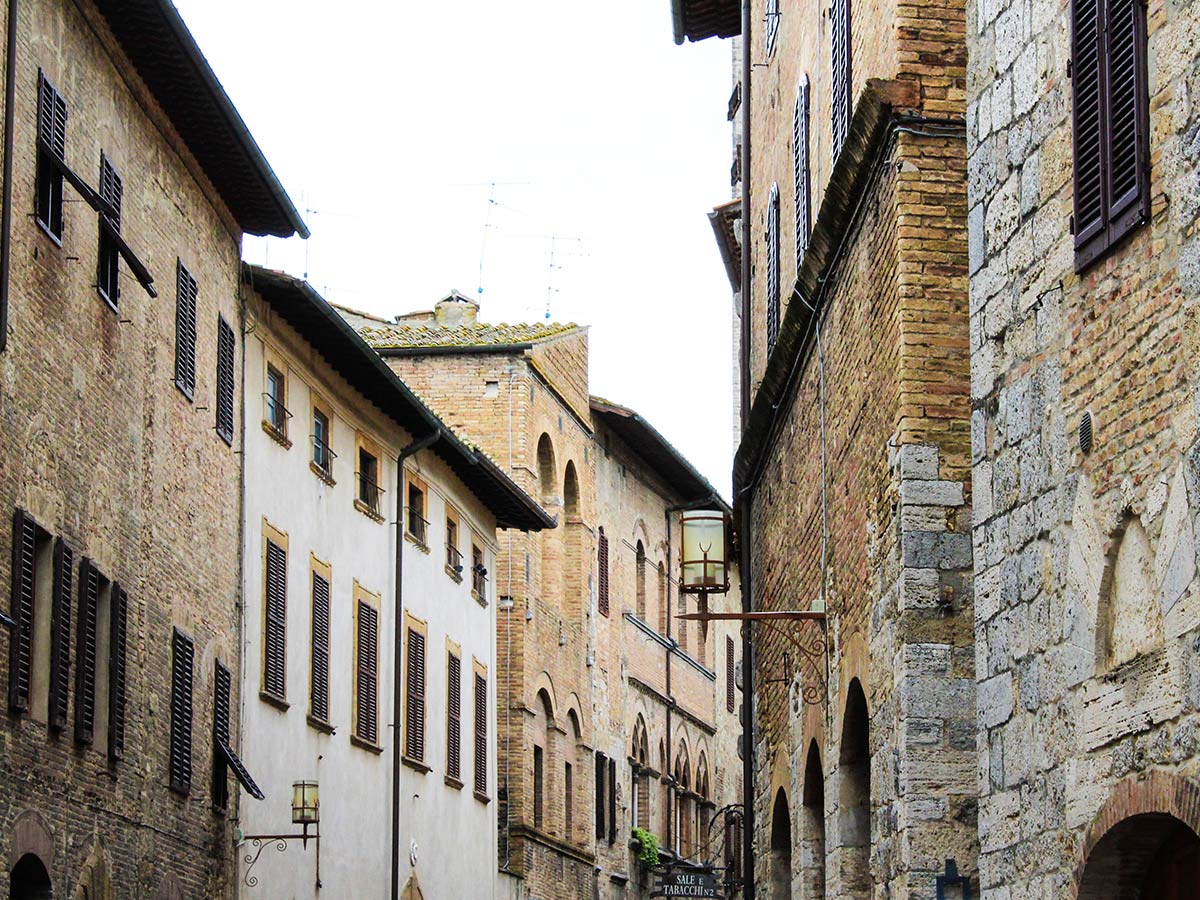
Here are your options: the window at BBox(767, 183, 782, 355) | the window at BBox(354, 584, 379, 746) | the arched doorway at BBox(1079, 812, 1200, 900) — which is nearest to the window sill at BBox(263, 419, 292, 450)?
the window at BBox(354, 584, 379, 746)

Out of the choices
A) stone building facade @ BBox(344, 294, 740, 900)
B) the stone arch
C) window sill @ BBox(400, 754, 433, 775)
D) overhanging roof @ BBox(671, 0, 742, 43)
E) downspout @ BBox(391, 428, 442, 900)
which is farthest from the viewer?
stone building facade @ BBox(344, 294, 740, 900)

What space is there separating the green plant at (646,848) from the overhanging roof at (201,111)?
19.8 meters

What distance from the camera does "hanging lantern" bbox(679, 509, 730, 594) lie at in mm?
16016

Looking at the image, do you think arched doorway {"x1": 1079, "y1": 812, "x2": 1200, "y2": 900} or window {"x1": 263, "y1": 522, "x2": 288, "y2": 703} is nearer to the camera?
arched doorway {"x1": 1079, "y1": 812, "x2": 1200, "y2": 900}

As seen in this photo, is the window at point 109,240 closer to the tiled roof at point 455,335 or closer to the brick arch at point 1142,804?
the brick arch at point 1142,804

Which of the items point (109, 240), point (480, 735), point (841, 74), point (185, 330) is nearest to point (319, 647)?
point (185, 330)

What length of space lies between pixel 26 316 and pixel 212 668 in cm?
584

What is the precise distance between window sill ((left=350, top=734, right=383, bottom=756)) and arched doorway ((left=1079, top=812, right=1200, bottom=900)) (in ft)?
57.0

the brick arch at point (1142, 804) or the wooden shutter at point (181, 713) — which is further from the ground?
the wooden shutter at point (181, 713)

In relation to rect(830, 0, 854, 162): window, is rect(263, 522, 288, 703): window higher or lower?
lower

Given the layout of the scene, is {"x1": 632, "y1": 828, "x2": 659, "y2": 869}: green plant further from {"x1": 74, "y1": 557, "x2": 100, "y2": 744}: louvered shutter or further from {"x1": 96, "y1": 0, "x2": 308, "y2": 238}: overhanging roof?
{"x1": 74, "y1": 557, "x2": 100, "y2": 744}: louvered shutter

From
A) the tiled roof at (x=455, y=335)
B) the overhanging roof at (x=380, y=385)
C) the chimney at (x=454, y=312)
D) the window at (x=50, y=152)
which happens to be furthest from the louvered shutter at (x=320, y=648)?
the chimney at (x=454, y=312)

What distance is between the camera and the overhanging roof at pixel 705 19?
75.3 feet

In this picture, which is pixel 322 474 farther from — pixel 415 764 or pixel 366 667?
pixel 415 764
